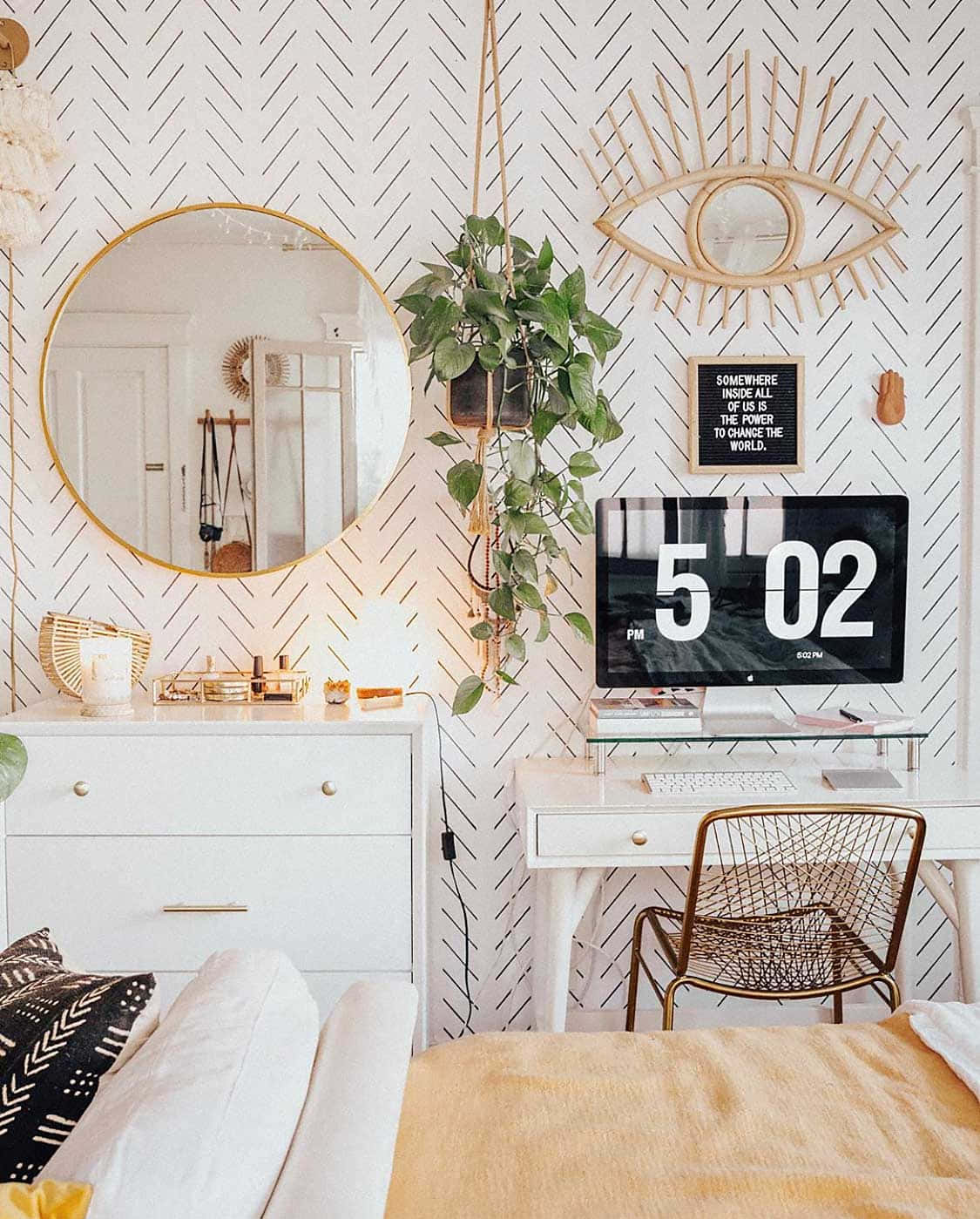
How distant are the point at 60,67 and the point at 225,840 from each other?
1.96 m

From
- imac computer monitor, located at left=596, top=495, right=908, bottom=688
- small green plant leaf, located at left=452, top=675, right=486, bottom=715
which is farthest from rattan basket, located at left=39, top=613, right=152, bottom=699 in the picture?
imac computer monitor, located at left=596, top=495, right=908, bottom=688

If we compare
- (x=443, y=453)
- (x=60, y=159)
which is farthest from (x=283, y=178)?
(x=443, y=453)

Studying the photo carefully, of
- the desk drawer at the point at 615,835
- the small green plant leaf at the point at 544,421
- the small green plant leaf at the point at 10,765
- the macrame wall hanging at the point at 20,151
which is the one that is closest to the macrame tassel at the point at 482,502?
the small green plant leaf at the point at 544,421

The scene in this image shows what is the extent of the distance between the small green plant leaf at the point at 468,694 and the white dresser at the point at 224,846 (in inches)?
7.3

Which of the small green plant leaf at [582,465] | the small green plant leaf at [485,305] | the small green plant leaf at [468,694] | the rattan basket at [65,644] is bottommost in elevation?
the small green plant leaf at [468,694]

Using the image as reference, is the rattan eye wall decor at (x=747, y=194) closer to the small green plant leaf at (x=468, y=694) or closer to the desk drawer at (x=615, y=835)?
the small green plant leaf at (x=468, y=694)

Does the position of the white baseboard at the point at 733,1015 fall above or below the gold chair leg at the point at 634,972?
below

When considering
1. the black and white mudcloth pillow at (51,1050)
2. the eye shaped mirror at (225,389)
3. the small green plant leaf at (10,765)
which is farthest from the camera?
the eye shaped mirror at (225,389)

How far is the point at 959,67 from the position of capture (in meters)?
2.74

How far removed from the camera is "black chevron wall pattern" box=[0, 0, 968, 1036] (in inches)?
106

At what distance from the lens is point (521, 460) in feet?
7.77

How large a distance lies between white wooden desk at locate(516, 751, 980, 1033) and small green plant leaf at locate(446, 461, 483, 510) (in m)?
0.70

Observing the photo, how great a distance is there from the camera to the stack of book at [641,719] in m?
2.57

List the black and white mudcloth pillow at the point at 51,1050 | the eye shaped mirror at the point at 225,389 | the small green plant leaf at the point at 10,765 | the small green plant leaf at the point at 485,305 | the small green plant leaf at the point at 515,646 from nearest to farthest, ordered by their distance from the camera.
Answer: the black and white mudcloth pillow at the point at 51,1050 → the small green plant leaf at the point at 10,765 → the small green plant leaf at the point at 485,305 → the small green plant leaf at the point at 515,646 → the eye shaped mirror at the point at 225,389
